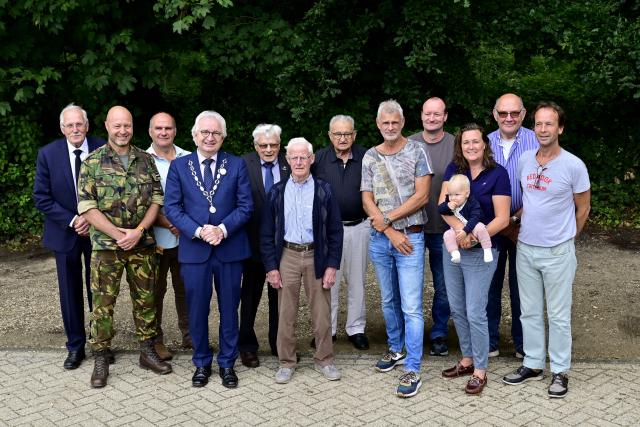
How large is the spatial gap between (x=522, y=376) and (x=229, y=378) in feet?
6.96

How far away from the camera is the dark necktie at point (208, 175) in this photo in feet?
17.7

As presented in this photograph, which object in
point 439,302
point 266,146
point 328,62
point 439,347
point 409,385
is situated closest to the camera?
point 409,385

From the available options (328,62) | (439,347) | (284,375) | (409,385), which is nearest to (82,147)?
(284,375)

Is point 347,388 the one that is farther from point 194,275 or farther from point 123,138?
point 123,138

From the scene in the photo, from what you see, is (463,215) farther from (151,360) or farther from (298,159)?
(151,360)

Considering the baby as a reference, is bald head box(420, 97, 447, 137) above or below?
above

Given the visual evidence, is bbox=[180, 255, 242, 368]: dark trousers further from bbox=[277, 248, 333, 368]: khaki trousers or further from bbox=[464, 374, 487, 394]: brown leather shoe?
bbox=[464, 374, 487, 394]: brown leather shoe

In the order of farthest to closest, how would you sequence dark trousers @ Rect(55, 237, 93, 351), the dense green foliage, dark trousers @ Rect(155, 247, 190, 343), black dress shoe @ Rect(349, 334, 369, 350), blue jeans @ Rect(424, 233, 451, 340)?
1. the dense green foliage
2. black dress shoe @ Rect(349, 334, 369, 350)
3. blue jeans @ Rect(424, 233, 451, 340)
4. dark trousers @ Rect(155, 247, 190, 343)
5. dark trousers @ Rect(55, 237, 93, 351)

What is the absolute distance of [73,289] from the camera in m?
5.82

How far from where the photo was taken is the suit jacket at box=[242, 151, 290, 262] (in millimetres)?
5746

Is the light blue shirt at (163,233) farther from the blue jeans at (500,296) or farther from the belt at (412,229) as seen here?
the blue jeans at (500,296)

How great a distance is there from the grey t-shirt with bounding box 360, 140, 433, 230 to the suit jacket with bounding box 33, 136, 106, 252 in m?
2.27

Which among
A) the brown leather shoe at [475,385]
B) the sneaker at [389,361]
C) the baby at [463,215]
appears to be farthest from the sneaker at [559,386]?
the sneaker at [389,361]

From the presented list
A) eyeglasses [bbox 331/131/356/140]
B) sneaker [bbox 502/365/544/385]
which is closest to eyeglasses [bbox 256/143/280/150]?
eyeglasses [bbox 331/131/356/140]
